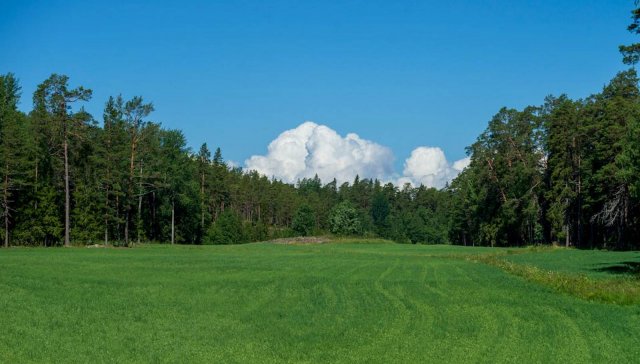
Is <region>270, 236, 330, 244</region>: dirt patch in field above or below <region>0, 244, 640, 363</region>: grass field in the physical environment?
below

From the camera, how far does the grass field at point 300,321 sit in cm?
1331

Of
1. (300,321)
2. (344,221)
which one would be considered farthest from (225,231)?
(300,321)

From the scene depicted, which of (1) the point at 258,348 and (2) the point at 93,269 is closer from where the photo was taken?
(1) the point at 258,348

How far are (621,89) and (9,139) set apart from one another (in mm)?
73487

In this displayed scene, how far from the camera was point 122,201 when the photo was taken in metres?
79.0

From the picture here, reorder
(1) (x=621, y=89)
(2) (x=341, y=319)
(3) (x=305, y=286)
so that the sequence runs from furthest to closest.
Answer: (1) (x=621, y=89)
(3) (x=305, y=286)
(2) (x=341, y=319)

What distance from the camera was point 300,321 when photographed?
1773 centimetres

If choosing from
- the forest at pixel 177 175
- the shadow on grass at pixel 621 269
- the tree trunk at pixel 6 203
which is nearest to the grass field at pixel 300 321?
the shadow on grass at pixel 621 269

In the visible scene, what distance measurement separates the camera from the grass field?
13.3m

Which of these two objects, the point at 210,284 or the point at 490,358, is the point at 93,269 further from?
the point at 490,358

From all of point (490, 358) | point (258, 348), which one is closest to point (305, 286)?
point (258, 348)

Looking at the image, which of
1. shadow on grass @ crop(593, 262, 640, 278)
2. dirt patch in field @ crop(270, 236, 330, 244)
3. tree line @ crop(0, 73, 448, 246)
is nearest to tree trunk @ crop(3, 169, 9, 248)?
tree line @ crop(0, 73, 448, 246)

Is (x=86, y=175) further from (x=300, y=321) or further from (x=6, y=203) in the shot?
(x=300, y=321)

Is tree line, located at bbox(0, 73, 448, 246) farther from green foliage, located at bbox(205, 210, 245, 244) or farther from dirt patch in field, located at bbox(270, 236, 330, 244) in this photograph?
dirt patch in field, located at bbox(270, 236, 330, 244)
